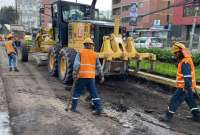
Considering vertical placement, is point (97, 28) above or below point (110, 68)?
above

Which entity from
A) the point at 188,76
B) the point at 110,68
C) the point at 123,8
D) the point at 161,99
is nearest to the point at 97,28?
the point at 110,68

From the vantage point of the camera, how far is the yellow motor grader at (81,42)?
502 inches

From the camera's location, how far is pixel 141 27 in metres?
70.4

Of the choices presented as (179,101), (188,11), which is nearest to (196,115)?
(179,101)

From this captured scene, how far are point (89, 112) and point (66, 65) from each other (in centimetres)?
428

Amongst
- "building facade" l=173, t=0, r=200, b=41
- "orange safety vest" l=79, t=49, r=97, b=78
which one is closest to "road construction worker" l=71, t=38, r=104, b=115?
"orange safety vest" l=79, t=49, r=97, b=78

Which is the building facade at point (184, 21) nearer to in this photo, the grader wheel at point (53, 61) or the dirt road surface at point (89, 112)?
the grader wheel at point (53, 61)

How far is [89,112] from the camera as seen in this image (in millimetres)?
9516

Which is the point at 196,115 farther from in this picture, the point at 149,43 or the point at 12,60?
the point at 149,43

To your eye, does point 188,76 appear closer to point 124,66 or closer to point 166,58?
point 124,66

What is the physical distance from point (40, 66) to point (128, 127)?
11.3 metres

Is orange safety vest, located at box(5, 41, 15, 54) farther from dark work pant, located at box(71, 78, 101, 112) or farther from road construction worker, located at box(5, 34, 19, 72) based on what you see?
dark work pant, located at box(71, 78, 101, 112)

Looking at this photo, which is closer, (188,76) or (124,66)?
(188,76)

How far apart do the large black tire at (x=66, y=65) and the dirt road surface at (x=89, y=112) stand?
309mm
